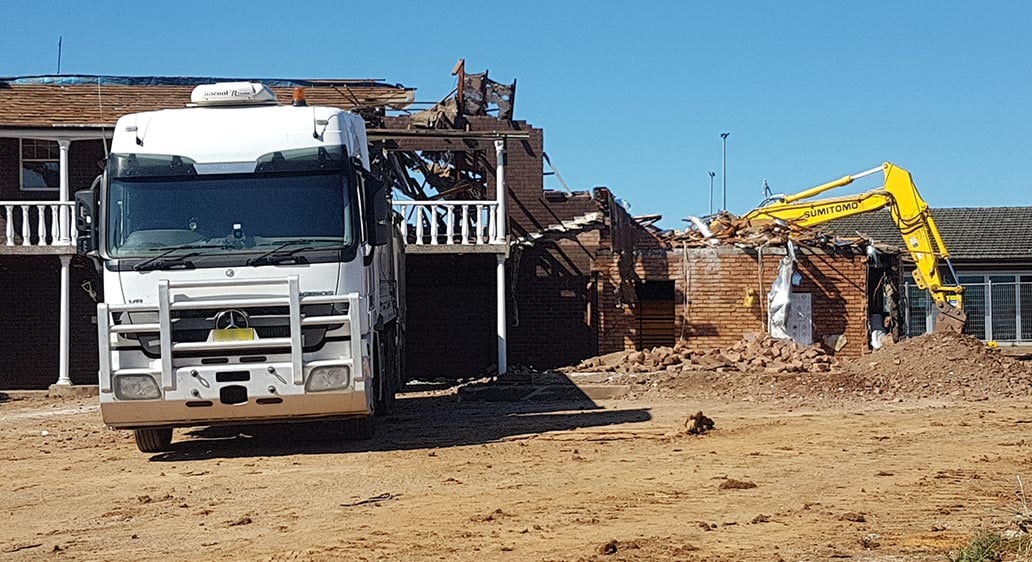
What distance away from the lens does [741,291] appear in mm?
23234

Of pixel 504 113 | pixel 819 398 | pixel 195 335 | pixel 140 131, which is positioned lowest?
pixel 819 398

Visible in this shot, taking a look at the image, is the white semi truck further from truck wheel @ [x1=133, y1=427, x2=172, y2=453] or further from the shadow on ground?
the shadow on ground

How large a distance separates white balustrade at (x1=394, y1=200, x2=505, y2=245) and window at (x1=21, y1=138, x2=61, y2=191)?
269 inches

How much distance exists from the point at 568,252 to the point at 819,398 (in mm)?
7031

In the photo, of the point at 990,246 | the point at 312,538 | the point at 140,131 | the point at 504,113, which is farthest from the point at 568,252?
the point at 990,246

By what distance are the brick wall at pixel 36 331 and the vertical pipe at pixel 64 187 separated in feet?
5.61

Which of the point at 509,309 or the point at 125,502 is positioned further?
the point at 509,309

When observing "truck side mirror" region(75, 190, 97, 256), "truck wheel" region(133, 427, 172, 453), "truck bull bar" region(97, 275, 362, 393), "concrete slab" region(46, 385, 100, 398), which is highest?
"truck side mirror" region(75, 190, 97, 256)

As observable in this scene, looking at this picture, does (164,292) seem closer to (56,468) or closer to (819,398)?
(56,468)

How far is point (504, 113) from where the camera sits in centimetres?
2520

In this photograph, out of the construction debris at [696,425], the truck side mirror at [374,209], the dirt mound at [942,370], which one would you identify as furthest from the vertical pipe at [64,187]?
the dirt mound at [942,370]

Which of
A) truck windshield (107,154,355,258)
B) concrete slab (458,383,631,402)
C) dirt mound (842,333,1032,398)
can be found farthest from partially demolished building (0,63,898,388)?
truck windshield (107,154,355,258)

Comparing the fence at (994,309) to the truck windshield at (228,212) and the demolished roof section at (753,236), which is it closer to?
the demolished roof section at (753,236)

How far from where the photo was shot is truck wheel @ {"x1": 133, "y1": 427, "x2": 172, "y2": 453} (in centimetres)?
1305
